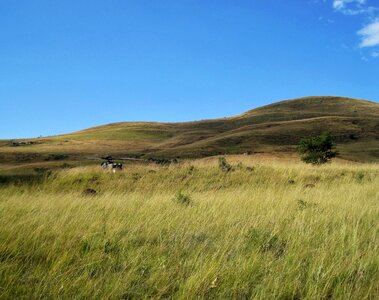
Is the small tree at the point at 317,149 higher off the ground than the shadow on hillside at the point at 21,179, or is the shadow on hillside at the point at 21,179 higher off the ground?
the small tree at the point at 317,149

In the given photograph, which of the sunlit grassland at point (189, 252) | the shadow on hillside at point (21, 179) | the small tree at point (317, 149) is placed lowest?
the sunlit grassland at point (189, 252)

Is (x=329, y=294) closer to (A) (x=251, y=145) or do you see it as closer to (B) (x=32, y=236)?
(B) (x=32, y=236)

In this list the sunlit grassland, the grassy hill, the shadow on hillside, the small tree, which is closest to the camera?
the sunlit grassland

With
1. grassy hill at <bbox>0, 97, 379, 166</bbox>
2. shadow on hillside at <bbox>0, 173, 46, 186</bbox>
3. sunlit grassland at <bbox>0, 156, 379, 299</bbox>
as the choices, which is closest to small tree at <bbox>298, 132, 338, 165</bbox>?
grassy hill at <bbox>0, 97, 379, 166</bbox>

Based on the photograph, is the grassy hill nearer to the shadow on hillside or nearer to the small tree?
the small tree

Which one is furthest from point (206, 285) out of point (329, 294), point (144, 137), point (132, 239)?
point (144, 137)

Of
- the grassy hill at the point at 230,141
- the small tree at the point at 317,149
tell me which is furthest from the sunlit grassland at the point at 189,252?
the grassy hill at the point at 230,141

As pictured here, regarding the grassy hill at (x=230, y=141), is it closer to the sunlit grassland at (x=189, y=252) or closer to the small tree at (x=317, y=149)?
the small tree at (x=317, y=149)

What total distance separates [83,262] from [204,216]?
271 cm

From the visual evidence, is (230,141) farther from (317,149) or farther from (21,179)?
(21,179)

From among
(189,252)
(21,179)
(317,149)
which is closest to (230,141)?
(317,149)

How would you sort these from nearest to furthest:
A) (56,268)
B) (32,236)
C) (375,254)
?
1. (56,268)
2. (375,254)
3. (32,236)

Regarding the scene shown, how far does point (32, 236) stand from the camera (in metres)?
4.66

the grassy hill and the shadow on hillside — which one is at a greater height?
the grassy hill
